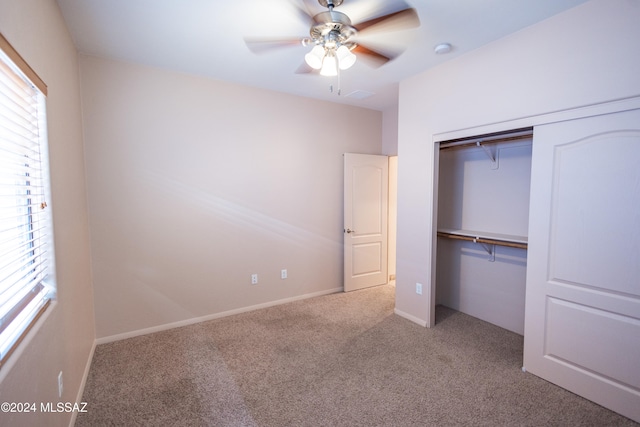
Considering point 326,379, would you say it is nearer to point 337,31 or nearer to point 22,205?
point 22,205

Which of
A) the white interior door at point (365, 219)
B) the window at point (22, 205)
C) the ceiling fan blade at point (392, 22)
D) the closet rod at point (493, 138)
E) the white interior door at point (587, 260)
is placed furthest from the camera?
the white interior door at point (365, 219)

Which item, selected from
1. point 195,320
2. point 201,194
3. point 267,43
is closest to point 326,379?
point 195,320

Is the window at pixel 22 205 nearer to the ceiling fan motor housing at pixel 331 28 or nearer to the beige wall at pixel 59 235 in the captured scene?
the beige wall at pixel 59 235

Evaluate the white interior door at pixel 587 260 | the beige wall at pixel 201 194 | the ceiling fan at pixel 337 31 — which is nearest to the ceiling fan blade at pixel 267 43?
the ceiling fan at pixel 337 31

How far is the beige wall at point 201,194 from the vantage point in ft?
9.73

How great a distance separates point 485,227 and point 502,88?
148cm

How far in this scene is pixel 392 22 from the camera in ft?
6.19

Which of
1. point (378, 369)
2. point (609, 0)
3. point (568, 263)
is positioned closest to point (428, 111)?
point (609, 0)

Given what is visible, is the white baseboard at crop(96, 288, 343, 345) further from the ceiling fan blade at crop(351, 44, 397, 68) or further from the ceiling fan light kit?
the ceiling fan blade at crop(351, 44, 397, 68)

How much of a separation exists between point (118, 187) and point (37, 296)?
165cm

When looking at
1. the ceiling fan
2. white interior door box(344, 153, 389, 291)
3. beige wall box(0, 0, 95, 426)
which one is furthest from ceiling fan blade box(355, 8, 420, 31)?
white interior door box(344, 153, 389, 291)

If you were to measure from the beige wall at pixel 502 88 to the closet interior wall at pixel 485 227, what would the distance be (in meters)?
0.31

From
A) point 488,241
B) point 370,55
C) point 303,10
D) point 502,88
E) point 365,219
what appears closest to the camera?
point 303,10

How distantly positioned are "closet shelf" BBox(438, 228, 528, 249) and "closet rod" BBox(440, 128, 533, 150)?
3.07 ft
